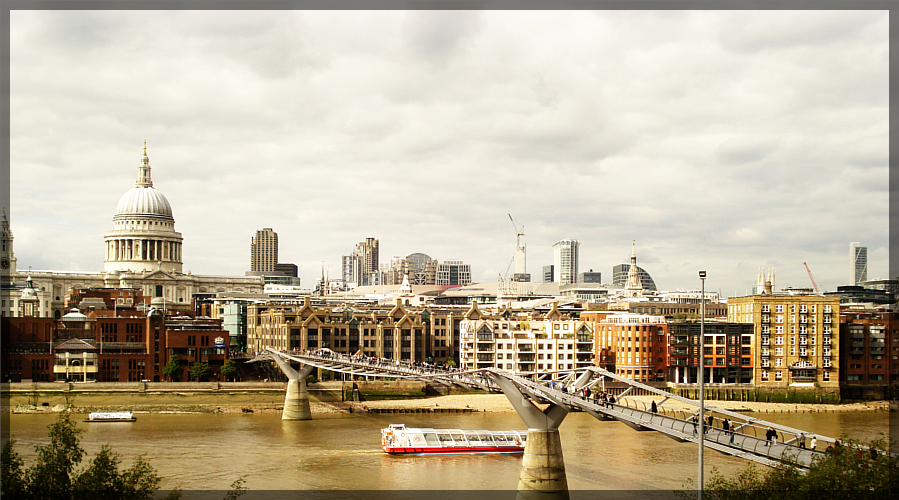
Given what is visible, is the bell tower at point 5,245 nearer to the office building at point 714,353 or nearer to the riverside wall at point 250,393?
the riverside wall at point 250,393

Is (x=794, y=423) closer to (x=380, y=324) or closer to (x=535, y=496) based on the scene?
(x=535, y=496)

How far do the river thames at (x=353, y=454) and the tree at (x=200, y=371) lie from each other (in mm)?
10859

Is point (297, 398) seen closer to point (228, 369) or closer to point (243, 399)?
point (243, 399)

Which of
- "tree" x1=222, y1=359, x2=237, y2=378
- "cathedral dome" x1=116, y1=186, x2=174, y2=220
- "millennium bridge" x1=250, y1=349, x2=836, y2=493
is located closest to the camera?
"millennium bridge" x1=250, y1=349, x2=836, y2=493

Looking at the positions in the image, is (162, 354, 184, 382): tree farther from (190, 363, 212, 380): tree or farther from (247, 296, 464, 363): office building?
(247, 296, 464, 363): office building

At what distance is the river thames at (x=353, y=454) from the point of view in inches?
1641

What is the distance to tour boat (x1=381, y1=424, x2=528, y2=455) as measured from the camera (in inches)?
2004

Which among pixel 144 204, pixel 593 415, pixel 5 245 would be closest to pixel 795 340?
pixel 593 415

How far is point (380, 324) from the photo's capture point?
319 feet

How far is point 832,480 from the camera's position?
2252 centimetres

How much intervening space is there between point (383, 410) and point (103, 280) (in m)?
81.1

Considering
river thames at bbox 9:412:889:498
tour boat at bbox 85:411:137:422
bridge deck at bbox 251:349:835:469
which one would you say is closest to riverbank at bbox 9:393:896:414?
river thames at bbox 9:412:889:498

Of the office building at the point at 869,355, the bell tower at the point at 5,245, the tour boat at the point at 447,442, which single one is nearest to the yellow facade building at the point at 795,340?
the office building at the point at 869,355

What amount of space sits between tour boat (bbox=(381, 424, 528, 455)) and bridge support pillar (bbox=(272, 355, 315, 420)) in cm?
1729
